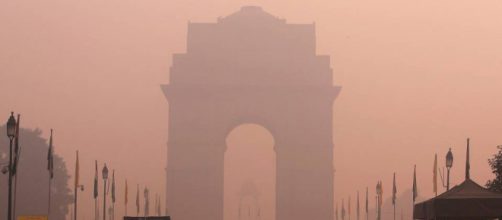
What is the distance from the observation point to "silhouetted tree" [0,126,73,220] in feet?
213

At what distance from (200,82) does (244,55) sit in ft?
13.3

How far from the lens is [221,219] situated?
260ft

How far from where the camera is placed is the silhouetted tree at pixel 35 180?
64.8 meters

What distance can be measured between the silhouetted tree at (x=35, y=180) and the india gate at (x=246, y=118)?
949cm

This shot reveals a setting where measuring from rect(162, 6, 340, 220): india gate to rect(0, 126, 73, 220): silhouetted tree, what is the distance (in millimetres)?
9489

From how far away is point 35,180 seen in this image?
219ft

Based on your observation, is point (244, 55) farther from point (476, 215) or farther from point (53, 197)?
point (476, 215)

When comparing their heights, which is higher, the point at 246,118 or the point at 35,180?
the point at 246,118

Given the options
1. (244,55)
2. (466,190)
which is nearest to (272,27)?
(244,55)

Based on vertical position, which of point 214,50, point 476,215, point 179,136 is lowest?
point 476,215

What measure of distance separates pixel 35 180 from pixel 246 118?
1704cm

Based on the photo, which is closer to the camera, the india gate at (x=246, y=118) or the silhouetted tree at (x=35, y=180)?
the silhouetted tree at (x=35, y=180)

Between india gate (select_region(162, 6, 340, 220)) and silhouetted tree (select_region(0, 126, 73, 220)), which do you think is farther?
india gate (select_region(162, 6, 340, 220))

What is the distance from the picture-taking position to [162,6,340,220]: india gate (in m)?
77.2
